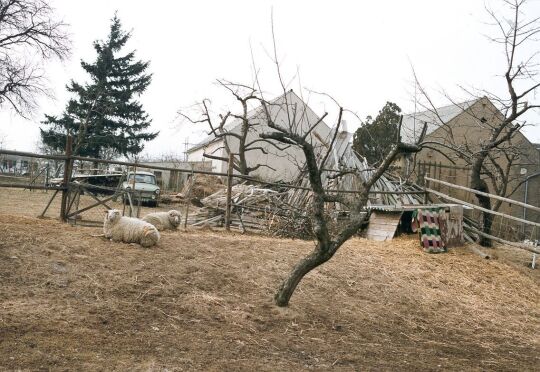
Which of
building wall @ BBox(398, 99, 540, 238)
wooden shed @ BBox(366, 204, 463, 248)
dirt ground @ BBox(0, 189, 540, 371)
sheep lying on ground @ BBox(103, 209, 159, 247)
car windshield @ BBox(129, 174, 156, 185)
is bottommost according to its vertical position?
dirt ground @ BBox(0, 189, 540, 371)

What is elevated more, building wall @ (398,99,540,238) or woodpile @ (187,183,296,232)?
building wall @ (398,99,540,238)

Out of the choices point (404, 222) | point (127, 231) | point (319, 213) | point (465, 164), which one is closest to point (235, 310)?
point (319, 213)

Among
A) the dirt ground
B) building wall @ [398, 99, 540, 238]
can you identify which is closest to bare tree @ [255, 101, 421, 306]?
the dirt ground

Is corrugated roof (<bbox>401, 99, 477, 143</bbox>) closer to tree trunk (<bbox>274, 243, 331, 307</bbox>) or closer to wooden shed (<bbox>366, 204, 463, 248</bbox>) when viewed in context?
wooden shed (<bbox>366, 204, 463, 248</bbox>)

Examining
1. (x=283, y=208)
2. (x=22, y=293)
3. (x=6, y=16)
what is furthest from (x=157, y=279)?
(x=6, y=16)

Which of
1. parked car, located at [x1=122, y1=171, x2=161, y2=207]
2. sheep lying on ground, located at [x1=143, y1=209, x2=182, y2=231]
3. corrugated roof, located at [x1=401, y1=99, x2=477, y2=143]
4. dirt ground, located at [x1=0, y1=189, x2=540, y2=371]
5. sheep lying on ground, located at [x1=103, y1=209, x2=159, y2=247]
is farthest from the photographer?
parked car, located at [x1=122, y1=171, x2=161, y2=207]

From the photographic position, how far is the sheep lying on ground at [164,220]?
9742 millimetres

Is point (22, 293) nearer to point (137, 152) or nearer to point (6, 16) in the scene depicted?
point (6, 16)

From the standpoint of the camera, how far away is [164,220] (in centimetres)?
995

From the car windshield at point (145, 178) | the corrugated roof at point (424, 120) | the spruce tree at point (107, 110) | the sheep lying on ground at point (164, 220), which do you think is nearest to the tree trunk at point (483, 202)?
the corrugated roof at point (424, 120)

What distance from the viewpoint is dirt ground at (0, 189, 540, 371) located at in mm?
4586

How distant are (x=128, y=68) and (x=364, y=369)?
3498cm

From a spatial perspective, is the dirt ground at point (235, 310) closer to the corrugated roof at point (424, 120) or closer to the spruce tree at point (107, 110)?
the corrugated roof at point (424, 120)

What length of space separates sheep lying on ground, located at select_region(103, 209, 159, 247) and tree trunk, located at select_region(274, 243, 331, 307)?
8.20ft
